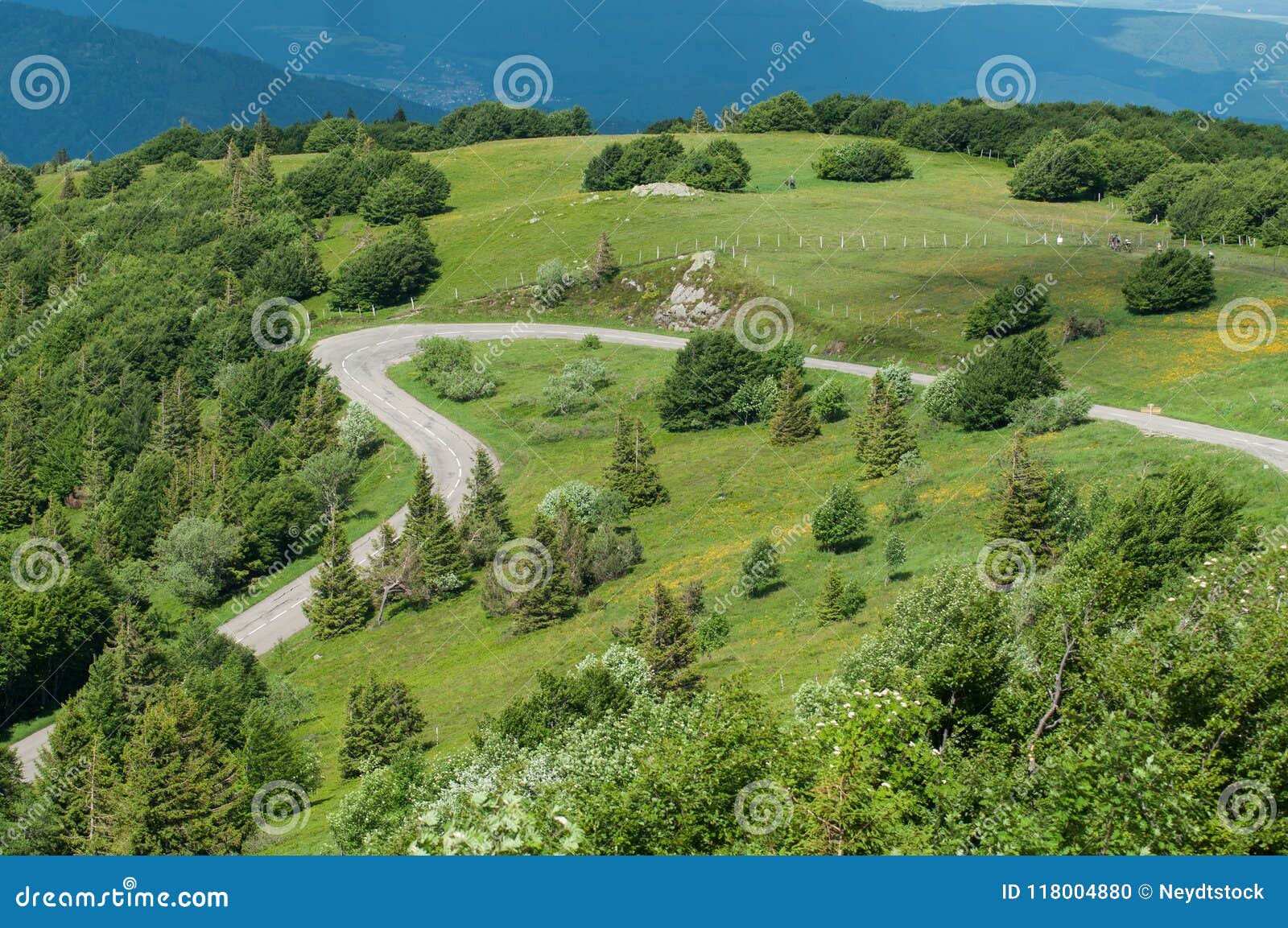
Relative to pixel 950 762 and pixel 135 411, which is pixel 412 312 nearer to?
pixel 135 411

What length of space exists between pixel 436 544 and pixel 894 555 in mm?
32549

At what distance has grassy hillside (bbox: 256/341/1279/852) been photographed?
54.8 meters

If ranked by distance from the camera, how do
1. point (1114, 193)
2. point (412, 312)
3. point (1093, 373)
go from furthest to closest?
point (1114, 193)
point (412, 312)
point (1093, 373)

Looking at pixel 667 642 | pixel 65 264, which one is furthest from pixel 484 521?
pixel 65 264

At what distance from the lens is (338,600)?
74.7 m

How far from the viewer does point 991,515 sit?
2240 inches

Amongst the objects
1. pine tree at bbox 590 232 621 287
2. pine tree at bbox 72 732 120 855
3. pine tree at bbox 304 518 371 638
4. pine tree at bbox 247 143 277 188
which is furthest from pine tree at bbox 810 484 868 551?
pine tree at bbox 247 143 277 188

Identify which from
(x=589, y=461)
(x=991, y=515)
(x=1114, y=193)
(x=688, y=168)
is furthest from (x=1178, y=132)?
(x=991, y=515)

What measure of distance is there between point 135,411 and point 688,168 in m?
82.8

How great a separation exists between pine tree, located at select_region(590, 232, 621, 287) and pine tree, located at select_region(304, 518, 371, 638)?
63.2m
